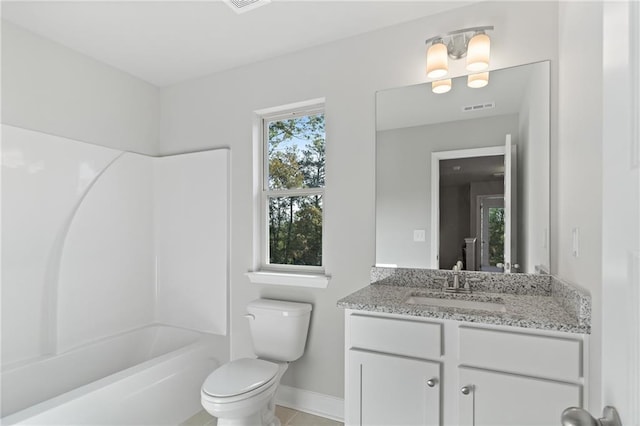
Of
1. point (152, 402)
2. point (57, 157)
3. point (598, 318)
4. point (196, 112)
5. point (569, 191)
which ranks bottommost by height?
point (152, 402)

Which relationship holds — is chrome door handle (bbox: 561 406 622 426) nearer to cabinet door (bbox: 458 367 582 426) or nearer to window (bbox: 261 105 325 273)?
cabinet door (bbox: 458 367 582 426)

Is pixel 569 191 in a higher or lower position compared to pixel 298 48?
lower

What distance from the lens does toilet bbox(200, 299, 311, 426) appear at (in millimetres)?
1833

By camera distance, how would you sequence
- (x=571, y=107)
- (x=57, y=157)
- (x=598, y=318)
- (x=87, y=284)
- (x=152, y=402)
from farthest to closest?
(x=87, y=284) < (x=57, y=157) < (x=152, y=402) < (x=571, y=107) < (x=598, y=318)

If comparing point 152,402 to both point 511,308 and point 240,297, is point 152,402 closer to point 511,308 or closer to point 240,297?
point 240,297

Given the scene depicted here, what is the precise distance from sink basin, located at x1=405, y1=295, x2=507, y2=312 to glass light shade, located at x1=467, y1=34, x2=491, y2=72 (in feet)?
4.15

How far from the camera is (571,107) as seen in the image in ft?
5.10

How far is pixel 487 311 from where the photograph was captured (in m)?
1.56

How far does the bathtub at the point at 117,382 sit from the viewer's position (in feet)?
5.85

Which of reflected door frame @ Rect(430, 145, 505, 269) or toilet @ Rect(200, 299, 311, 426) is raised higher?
reflected door frame @ Rect(430, 145, 505, 269)

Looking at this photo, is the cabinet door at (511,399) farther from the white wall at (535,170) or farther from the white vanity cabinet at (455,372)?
the white wall at (535,170)

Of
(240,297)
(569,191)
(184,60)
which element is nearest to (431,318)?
(569,191)

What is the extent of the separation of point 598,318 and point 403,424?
0.93 m

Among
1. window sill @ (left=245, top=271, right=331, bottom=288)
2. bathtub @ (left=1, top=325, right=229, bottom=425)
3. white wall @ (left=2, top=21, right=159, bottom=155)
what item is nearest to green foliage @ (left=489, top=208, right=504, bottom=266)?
window sill @ (left=245, top=271, right=331, bottom=288)
